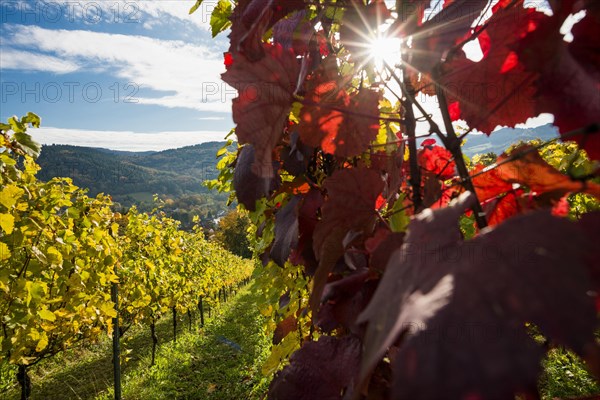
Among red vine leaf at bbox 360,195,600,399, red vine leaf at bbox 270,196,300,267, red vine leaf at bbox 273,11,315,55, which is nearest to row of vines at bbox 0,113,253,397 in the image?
red vine leaf at bbox 270,196,300,267

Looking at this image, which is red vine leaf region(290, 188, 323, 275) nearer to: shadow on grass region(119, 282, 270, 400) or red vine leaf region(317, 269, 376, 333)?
red vine leaf region(317, 269, 376, 333)

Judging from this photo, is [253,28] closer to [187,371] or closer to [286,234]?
[286,234]

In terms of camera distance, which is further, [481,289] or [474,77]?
[474,77]

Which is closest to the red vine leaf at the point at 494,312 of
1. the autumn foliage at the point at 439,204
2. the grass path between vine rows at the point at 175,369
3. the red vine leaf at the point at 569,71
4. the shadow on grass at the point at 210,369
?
the autumn foliage at the point at 439,204

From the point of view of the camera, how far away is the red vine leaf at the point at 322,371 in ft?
2.20

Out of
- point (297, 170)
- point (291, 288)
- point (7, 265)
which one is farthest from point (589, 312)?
point (7, 265)

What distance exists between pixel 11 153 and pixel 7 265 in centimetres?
119

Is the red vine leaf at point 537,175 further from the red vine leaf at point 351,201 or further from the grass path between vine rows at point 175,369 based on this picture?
the grass path between vine rows at point 175,369

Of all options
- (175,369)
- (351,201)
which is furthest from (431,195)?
(175,369)

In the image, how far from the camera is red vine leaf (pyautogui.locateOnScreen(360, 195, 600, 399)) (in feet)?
0.84

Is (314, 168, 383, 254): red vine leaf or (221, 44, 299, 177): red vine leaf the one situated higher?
(221, 44, 299, 177): red vine leaf

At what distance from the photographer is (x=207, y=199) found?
187500 millimetres

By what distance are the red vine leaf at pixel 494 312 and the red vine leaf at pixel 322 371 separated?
1.17 ft

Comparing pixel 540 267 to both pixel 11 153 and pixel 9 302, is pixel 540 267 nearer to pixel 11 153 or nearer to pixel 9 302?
pixel 11 153
